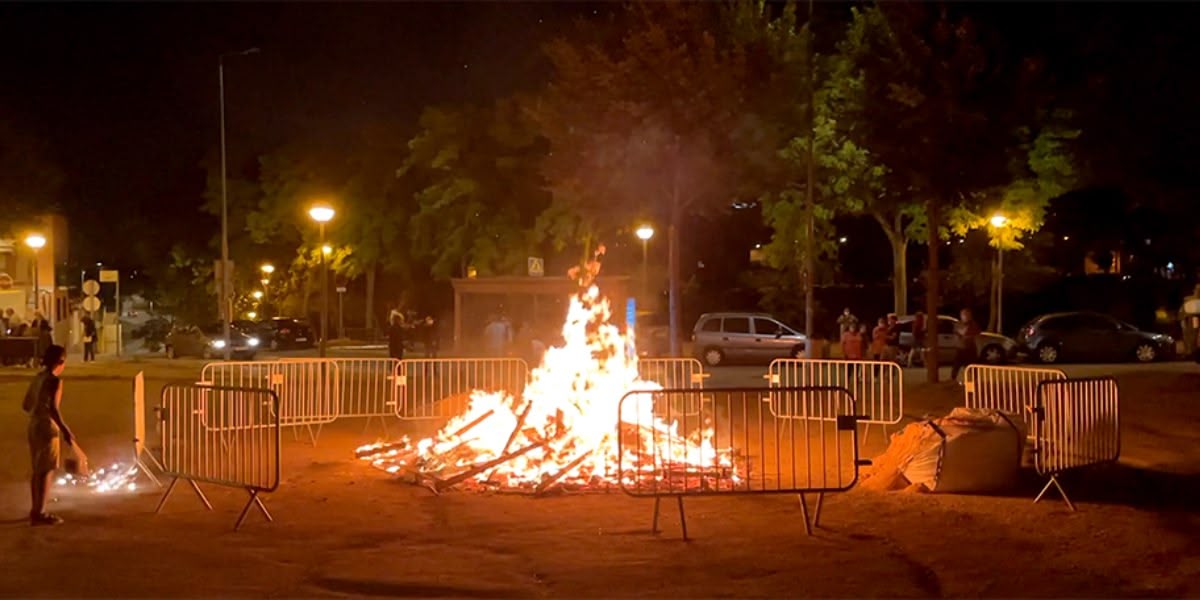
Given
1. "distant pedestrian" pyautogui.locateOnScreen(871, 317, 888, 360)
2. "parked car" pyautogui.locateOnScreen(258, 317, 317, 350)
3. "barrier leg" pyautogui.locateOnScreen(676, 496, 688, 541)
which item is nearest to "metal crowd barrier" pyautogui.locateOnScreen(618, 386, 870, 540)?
"barrier leg" pyautogui.locateOnScreen(676, 496, 688, 541)

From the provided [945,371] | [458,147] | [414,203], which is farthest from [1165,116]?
[414,203]

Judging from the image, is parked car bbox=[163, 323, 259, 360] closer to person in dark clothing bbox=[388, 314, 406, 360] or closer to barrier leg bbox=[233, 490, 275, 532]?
person in dark clothing bbox=[388, 314, 406, 360]

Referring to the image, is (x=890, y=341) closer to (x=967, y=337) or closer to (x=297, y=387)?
(x=967, y=337)

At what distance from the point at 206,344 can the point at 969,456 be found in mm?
36390

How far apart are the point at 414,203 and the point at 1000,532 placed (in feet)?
130

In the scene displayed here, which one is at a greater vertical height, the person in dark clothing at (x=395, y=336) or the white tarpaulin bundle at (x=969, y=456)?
the person in dark clothing at (x=395, y=336)

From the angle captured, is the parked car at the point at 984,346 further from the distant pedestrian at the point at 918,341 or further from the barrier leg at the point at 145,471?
the barrier leg at the point at 145,471

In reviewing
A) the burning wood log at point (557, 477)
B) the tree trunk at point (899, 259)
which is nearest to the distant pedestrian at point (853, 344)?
the burning wood log at point (557, 477)

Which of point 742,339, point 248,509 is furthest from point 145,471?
point 742,339

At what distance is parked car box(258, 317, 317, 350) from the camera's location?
4825 cm

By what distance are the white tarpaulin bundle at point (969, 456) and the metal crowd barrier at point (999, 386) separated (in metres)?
1.83

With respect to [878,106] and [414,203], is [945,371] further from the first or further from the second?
[414,203]

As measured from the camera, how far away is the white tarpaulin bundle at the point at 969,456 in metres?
11.7

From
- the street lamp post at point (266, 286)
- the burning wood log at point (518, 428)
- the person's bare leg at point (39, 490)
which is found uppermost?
the street lamp post at point (266, 286)
